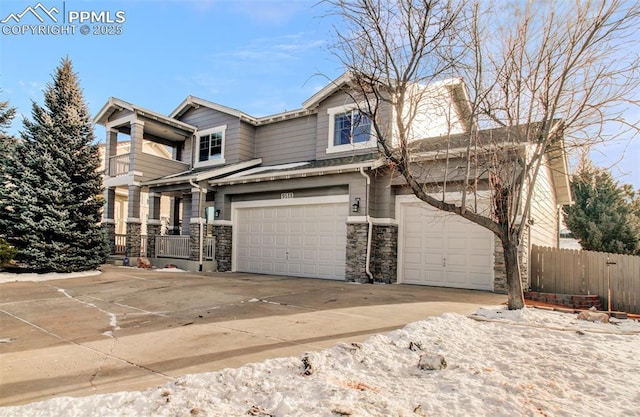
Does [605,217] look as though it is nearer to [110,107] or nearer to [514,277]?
[514,277]

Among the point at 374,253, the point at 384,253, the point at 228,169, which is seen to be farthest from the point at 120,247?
the point at 384,253

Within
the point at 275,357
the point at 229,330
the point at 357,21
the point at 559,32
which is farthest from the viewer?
the point at 357,21

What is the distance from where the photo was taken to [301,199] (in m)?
13.1

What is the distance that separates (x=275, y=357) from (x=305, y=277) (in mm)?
8657

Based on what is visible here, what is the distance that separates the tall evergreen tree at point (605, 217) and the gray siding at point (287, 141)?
36.8ft

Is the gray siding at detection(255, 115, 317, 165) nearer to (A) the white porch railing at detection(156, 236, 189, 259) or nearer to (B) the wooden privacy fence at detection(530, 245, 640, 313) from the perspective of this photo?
(A) the white porch railing at detection(156, 236, 189, 259)

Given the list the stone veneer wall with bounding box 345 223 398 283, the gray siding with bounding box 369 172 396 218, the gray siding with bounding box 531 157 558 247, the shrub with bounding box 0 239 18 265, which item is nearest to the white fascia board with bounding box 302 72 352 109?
the gray siding with bounding box 369 172 396 218

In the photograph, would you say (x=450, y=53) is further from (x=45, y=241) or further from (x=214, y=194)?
(x=45, y=241)

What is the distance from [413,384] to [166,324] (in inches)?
158

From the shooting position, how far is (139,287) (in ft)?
31.0

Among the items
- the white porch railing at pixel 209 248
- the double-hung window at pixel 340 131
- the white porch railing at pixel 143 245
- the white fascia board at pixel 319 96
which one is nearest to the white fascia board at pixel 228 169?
the white porch railing at pixel 209 248

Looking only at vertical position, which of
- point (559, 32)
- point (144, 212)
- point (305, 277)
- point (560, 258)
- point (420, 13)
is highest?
point (420, 13)

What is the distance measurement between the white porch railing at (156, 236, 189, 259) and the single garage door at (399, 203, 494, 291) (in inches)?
336

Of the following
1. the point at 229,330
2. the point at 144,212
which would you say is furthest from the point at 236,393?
the point at 144,212
